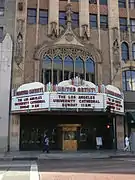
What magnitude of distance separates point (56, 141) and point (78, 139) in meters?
2.63

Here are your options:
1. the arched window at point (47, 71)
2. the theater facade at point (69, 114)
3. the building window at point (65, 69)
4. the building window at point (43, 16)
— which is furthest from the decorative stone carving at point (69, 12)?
the theater facade at point (69, 114)

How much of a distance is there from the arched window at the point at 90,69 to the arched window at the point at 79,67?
65cm

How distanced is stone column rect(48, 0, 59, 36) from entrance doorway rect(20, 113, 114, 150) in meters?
10.1

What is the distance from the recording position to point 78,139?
3538cm

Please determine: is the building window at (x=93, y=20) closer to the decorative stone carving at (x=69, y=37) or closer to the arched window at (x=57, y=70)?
the decorative stone carving at (x=69, y=37)

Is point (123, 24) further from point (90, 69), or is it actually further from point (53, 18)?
point (53, 18)

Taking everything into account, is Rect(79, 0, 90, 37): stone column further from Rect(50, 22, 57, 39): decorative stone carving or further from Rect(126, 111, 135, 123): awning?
Rect(126, 111, 135, 123): awning

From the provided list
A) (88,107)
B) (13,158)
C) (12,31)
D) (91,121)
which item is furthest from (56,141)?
(12,31)

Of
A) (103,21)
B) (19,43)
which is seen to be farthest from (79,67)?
(19,43)

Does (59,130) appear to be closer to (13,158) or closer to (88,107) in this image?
(88,107)

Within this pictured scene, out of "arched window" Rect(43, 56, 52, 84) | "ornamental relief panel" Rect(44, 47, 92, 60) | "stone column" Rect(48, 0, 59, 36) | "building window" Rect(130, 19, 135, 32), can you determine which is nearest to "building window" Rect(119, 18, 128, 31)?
"building window" Rect(130, 19, 135, 32)

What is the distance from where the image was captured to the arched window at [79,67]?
115ft

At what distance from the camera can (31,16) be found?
36.4 meters

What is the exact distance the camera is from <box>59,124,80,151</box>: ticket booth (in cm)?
3398
